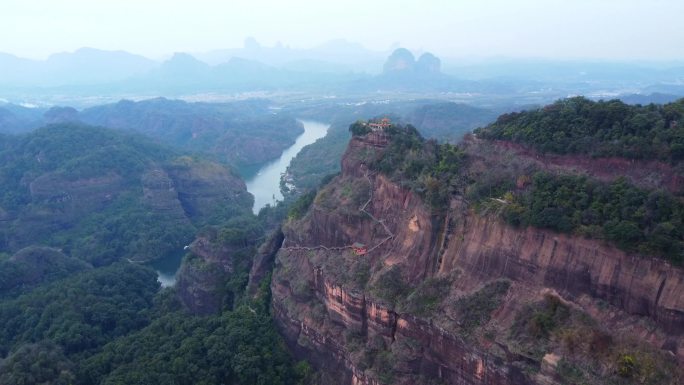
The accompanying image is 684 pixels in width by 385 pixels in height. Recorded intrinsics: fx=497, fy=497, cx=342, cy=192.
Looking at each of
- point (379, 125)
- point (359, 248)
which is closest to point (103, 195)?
point (379, 125)

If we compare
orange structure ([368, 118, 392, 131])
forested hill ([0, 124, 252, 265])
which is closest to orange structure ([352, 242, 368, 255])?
orange structure ([368, 118, 392, 131])

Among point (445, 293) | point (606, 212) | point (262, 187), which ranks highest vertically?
point (606, 212)

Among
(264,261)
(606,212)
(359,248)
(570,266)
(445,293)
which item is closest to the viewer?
(606,212)

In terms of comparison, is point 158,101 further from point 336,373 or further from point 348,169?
point 336,373

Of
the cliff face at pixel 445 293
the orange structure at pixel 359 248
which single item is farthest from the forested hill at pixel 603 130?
the orange structure at pixel 359 248

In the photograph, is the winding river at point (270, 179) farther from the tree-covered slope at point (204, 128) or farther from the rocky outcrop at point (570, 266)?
the rocky outcrop at point (570, 266)

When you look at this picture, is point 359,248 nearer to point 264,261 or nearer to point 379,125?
point 379,125

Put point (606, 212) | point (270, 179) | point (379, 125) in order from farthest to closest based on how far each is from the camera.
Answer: point (270, 179) → point (379, 125) → point (606, 212)
